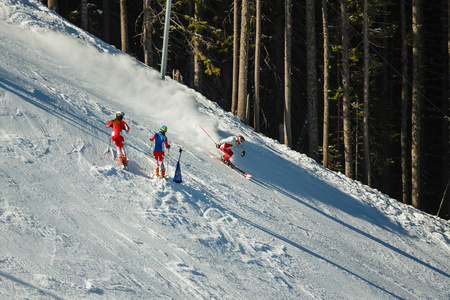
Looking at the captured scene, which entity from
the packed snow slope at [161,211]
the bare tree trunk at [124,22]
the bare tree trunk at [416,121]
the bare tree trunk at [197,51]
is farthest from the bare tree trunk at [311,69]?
the bare tree trunk at [124,22]

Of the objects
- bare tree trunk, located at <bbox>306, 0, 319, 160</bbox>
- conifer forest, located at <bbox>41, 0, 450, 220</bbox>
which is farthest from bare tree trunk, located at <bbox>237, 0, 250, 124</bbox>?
bare tree trunk, located at <bbox>306, 0, 319, 160</bbox>

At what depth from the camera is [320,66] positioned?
23.6 metres

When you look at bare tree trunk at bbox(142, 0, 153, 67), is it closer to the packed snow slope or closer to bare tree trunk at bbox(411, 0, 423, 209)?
the packed snow slope

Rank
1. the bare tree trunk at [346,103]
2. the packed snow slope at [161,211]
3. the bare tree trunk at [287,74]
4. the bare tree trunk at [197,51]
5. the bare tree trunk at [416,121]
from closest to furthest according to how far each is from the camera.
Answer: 1. the packed snow slope at [161,211]
2. the bare tree trunk at [346,103]
3. the bare tree trunk at [287,74]
4. the bare tree trunk at [416,121]
5. the bare tree trunk at [197,51]

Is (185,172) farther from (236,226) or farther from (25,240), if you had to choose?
(25,240)

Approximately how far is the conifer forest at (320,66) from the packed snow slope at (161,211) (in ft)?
11.5

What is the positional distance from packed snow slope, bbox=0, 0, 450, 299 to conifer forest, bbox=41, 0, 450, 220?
138 inches

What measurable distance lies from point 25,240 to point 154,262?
2203 mm

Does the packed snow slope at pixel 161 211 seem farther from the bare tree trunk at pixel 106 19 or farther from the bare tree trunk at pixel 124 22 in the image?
the bare tree trunk at pixel 106 19

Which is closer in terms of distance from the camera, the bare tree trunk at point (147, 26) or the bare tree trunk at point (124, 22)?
the bare tree trunk at point (147, 26)

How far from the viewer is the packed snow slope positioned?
7.81m

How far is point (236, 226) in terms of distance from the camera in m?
10.6

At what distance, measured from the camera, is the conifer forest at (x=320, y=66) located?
67.5 feet

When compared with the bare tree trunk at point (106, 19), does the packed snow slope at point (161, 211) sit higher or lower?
lower
